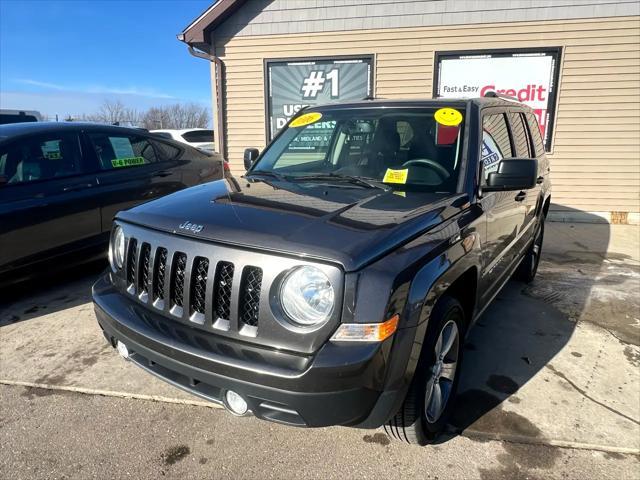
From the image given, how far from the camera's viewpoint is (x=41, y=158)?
456 cm

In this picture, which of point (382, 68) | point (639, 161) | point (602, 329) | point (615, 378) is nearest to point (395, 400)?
point (615, 378)

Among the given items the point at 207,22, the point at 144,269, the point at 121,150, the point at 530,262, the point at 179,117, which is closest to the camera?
the point at 144,269

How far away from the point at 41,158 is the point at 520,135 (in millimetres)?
4413

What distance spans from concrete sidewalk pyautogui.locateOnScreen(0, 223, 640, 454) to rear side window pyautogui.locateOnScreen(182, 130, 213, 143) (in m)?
9.72

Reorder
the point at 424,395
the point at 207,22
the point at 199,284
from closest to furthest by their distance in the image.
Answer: the point at 199,284, the point at 424,395, the point at 207,22

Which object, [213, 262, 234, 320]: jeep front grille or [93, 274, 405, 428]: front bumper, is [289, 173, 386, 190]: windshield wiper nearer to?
[213, 262, 234, 320]: jeep front grille

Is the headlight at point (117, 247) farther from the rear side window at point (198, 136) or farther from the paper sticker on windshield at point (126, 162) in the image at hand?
the rear side window at point (198, 136)

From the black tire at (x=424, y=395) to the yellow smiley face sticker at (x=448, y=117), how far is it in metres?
1.23

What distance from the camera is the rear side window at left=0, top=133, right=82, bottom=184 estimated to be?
4301 mm

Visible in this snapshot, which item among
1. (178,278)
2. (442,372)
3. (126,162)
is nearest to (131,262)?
(178,278)

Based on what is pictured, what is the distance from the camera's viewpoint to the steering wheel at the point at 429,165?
9.50 feet

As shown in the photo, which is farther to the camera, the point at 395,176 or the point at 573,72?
the point at 573,72

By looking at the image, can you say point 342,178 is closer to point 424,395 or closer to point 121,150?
point 424,395

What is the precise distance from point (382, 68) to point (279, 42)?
6.70 ft
